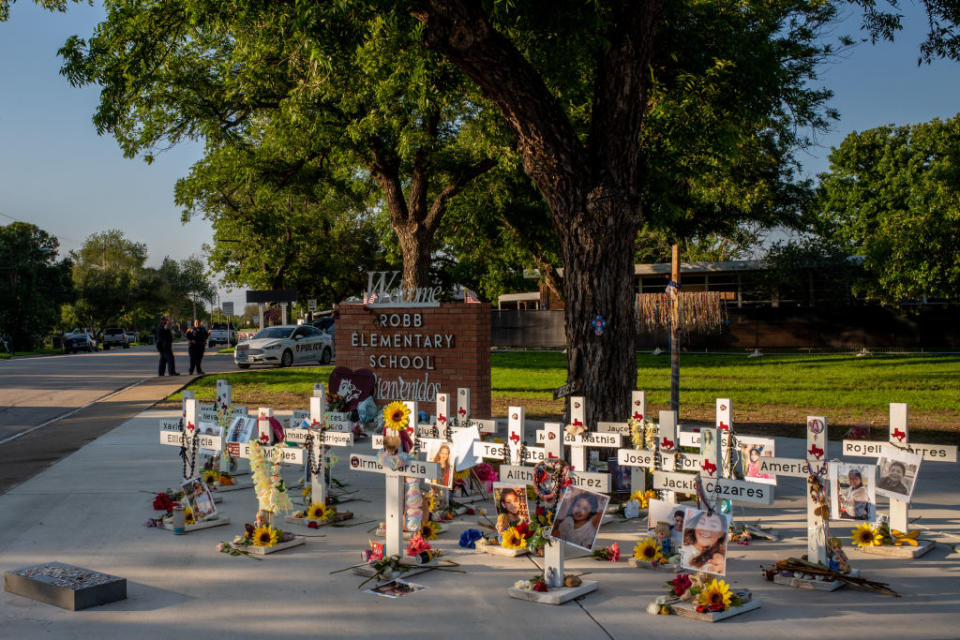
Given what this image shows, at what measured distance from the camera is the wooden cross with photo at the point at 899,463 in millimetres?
5824

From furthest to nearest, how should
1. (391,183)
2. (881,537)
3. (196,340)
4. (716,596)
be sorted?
Result: (196,340) < (391,183) < (881,537) < (716,596)

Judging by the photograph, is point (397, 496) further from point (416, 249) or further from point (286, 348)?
point (286, 348)

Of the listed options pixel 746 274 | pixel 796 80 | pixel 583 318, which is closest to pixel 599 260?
pixel 583 318

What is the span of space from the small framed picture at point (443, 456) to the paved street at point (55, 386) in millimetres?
8928

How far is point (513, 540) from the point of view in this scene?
610 centimetres

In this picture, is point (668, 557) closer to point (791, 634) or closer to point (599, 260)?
point (791, 634)

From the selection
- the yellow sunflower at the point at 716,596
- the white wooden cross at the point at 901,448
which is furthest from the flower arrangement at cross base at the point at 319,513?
the white wooden cross at the point at 901,448

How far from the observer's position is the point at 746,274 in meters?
38.6

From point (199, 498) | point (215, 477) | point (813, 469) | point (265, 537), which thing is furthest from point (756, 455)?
point (215, 477)

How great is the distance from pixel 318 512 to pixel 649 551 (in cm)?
296

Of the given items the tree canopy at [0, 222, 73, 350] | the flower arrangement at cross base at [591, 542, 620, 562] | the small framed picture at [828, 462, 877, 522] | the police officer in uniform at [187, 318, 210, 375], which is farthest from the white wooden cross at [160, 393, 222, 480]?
the tree canopy at [0, 222, 73, 350]

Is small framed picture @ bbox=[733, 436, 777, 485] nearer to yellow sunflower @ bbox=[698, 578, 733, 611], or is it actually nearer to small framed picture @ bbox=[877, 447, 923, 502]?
small framed picture @ bbox=[877, 447, 923, 502]

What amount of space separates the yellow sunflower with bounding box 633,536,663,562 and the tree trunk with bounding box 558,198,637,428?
9.14 ft

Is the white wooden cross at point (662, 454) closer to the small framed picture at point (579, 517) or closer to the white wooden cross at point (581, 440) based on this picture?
the white wooden cross at point (581, 440)
